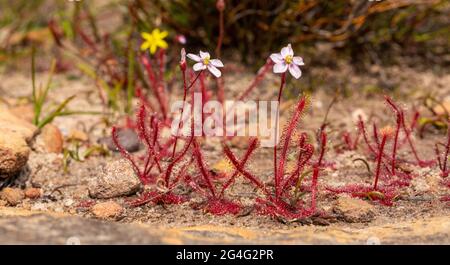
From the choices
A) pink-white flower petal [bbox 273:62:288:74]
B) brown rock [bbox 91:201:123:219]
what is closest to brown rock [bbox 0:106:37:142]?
brown rock [bbox 91:201:123:219]

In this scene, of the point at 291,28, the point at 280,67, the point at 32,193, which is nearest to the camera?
the point at 280,67

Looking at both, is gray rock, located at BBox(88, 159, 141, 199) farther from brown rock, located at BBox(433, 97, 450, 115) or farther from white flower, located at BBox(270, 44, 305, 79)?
brown rock, located at BBox(433, 97, 450, 115)

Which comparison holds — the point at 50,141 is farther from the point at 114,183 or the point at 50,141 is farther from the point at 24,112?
the point at 114,183

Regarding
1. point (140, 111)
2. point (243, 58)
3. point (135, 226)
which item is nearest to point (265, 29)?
point (243, 58)

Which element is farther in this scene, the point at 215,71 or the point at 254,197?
the point at 254,197

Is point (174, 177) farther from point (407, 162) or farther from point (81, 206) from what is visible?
point (407, 162)

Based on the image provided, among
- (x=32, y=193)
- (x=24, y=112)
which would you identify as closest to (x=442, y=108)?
(x=32, y=193)

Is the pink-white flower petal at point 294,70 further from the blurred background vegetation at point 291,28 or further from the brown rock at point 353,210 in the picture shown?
the blurred background vegetation at point 291,28
